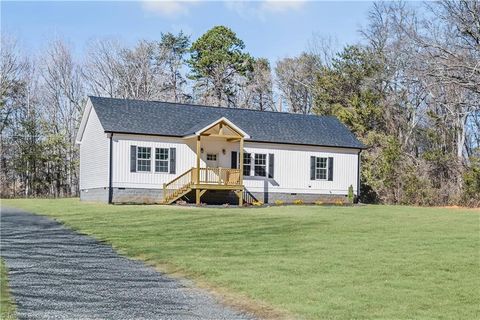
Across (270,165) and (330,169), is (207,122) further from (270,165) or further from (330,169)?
(330,169)

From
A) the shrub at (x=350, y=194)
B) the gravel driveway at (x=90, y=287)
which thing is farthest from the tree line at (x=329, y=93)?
the gravel driveway at (x=90, y=287)

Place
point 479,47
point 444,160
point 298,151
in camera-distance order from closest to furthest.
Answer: point 479,47 < point 298,151 < point 444,160

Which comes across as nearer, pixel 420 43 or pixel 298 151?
pixel 420 43

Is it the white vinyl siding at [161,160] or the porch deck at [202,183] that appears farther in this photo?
the white vinyl siding at [161,160]

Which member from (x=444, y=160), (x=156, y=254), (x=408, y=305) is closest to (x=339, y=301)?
(x=408, y=305)

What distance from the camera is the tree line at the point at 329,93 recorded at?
1121 inches

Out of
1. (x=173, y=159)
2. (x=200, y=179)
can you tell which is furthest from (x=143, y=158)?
(x=200, y=179)

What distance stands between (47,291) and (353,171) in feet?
80.6

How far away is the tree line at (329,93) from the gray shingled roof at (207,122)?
434 cm

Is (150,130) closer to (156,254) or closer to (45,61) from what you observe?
(156,254)

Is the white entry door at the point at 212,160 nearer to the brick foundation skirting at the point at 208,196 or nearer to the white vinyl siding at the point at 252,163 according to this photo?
the white vinyl siding at the point at 252,163

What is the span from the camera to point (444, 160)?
32.6m

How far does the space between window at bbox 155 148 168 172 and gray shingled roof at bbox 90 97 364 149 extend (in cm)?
79

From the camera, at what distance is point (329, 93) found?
127 ft
